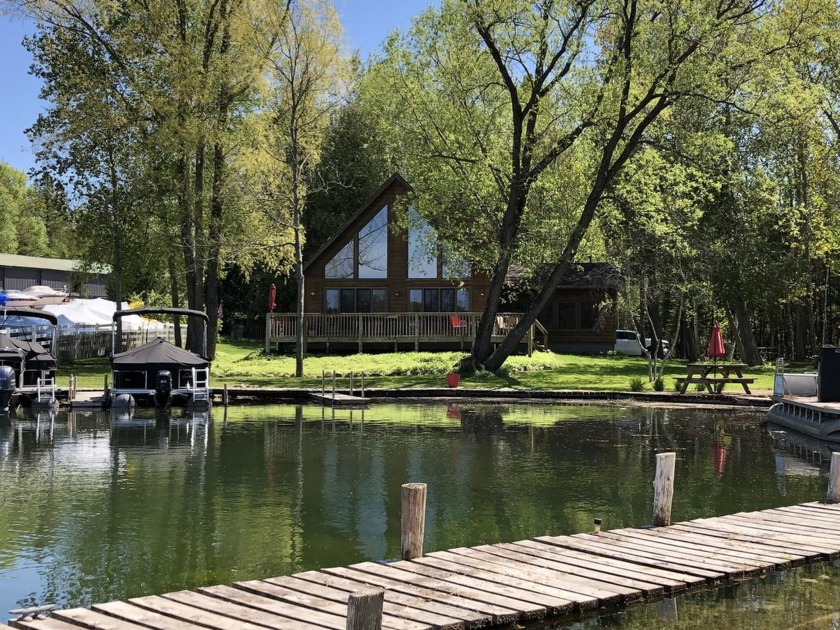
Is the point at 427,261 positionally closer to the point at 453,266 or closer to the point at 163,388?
A: the point at 453,266

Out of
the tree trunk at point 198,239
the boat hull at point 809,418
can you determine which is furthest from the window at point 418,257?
the boat hull at point 809,418

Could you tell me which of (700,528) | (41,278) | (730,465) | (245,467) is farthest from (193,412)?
(41,278)

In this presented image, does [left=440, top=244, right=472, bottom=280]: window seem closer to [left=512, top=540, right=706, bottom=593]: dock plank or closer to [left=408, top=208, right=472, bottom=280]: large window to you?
[left=408, top=208, right=472, bottom=280]: large window

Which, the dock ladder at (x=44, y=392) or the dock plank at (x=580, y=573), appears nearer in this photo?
the dock plank at (x=580, y=573)

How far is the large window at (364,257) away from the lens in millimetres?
41344

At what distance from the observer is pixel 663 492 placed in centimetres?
1074

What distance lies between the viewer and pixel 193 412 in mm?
24484

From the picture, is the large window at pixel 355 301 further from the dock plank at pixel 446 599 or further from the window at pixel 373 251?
the dock plank at pixel 446 599

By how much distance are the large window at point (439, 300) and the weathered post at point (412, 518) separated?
31.9 m

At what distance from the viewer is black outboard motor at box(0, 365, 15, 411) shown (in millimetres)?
23812

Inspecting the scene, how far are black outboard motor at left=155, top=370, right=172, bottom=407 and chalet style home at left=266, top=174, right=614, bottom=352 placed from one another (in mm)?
14143

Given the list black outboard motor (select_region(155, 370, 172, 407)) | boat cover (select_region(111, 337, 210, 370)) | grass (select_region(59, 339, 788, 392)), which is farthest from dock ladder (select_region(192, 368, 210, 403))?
grass (select_region(59, 339, 788, 392))

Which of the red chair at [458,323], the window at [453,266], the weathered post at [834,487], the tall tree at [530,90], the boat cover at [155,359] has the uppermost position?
the tall tree at [530,90]

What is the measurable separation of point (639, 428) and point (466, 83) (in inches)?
583
